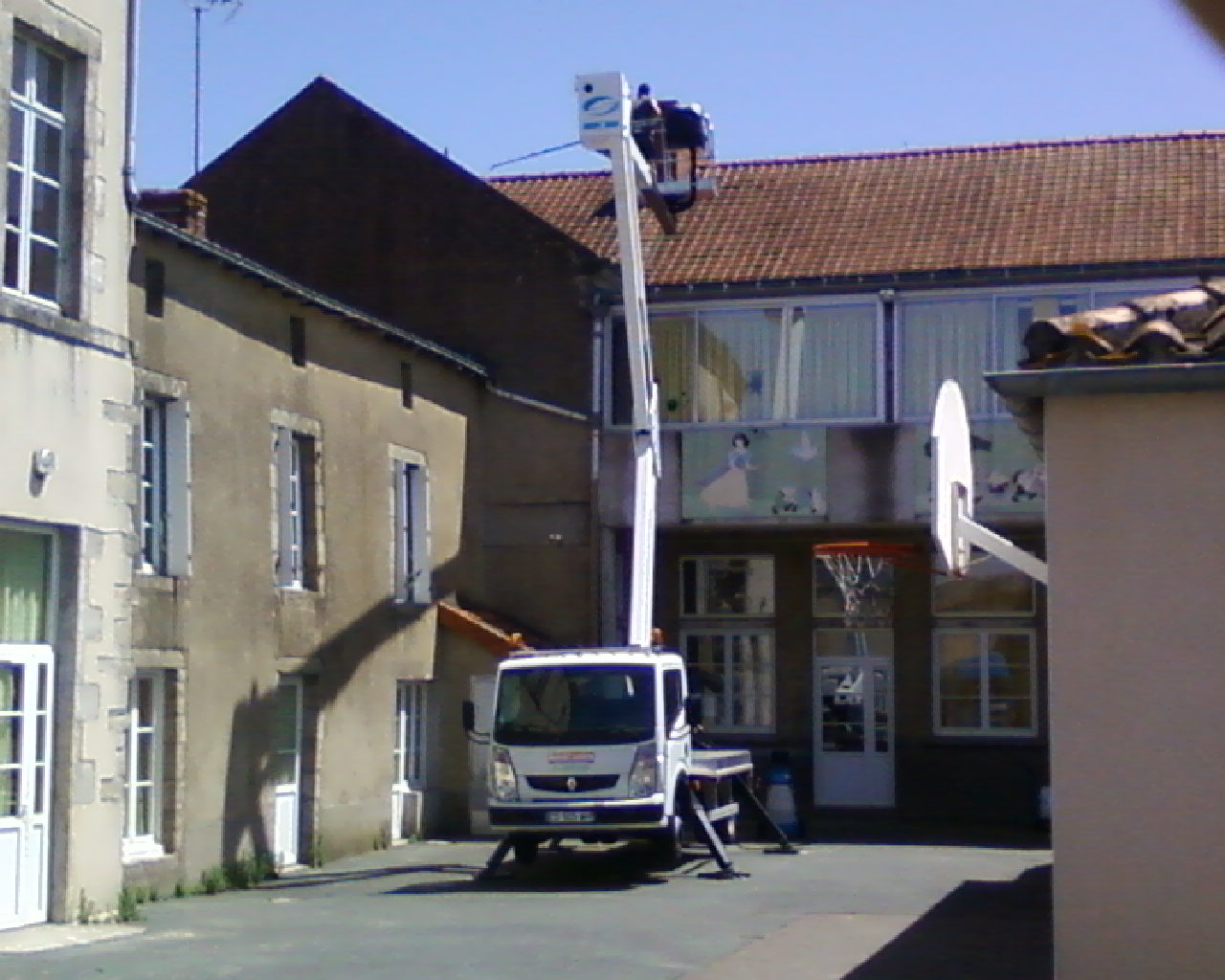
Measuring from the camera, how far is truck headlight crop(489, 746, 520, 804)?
1845cm

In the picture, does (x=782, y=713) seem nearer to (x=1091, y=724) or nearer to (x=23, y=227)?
(x=23, y=227)

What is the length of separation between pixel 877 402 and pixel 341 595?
803 centimetres

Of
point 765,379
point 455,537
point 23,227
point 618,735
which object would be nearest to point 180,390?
point 23,227

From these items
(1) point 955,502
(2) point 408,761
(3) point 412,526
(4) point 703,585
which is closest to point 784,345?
(4) point 703,585

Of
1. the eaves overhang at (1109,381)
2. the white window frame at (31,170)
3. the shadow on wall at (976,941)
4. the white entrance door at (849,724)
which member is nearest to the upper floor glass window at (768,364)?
the white entrance door at (849,724)

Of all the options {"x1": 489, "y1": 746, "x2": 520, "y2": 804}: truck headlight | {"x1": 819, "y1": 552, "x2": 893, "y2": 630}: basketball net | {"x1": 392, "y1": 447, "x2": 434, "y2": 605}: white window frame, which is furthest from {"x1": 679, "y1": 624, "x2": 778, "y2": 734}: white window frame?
{"x1": 489, "y1": 746, "x2": 520, "y2": 804}: truck headlight

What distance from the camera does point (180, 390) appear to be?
1734 cm

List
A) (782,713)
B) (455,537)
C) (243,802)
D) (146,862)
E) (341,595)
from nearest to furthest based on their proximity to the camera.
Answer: (146,862) → (243,802) → (341,595) → (455,537) → (782,713)

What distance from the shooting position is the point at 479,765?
23.0 meters

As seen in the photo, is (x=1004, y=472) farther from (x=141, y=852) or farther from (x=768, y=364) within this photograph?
(x=141, y=852)

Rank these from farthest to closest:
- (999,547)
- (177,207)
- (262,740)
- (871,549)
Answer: (871,549)
(177,207)
(262,740)
(999,547)

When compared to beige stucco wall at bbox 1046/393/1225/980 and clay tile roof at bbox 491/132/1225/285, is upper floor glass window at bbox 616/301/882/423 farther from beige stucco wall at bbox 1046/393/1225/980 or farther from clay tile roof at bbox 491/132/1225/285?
beige stucco wall at bbox 1046/393/1225/980

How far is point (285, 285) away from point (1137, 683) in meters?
12.5

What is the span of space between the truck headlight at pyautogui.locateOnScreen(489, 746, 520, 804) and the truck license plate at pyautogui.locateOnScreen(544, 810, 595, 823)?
449 mm
